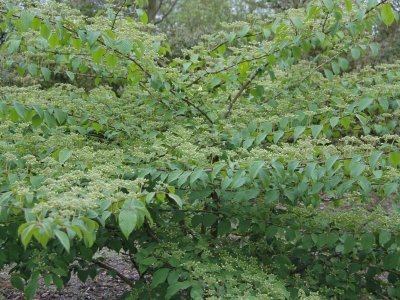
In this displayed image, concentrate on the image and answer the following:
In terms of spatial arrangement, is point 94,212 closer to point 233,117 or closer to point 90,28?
point 90,28

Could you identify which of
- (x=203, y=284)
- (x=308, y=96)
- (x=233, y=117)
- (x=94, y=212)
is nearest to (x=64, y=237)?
(x=94, y=212)

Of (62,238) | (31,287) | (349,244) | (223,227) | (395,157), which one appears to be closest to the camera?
(62,238)

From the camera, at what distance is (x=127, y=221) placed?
5.05ft

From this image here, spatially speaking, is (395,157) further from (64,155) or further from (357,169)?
(64,155)

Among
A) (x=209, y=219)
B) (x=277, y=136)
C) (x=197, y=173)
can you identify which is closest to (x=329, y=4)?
(x=277, y=136)

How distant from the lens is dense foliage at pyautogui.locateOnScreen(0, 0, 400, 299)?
2.03m

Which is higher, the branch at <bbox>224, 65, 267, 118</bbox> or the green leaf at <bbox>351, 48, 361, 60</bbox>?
the green leaf at <bbox>351, 48, 361, 60</bbox>

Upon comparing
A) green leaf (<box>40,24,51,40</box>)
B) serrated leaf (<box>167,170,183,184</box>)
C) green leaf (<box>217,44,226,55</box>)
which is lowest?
serrated leaf (<box>167,170,183,184</box>)

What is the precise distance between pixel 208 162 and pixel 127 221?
Answer: 82cm

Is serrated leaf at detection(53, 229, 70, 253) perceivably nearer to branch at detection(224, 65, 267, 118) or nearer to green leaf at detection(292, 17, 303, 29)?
green leaf at detection(292, 17, 303, 29)

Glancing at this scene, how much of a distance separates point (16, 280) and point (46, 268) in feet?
1.32

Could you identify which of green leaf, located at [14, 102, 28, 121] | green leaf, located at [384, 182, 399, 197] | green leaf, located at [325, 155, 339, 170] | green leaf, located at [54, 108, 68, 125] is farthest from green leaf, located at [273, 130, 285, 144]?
green leaf, located at [14, 102, 28, 121]

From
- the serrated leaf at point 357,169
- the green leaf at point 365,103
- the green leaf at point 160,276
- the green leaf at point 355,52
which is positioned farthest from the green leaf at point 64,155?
the green leaf at point 355,52

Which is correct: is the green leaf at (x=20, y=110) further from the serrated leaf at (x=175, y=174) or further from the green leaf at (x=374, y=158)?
the green leaf at (x=374, y=158)
